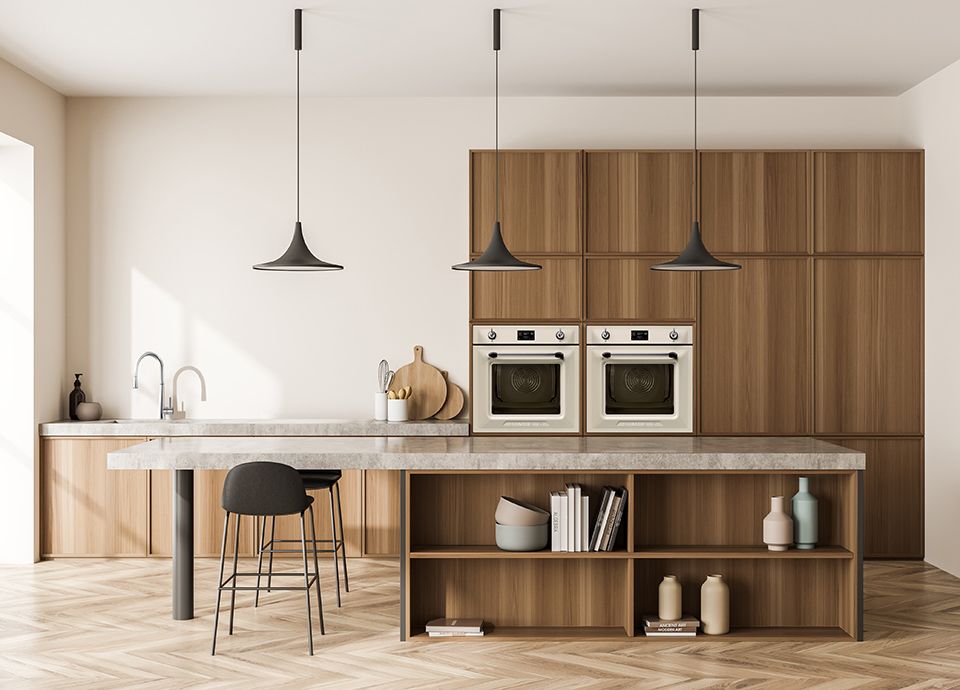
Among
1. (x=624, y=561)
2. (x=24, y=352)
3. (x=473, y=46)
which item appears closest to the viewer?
(x=624, y=561)

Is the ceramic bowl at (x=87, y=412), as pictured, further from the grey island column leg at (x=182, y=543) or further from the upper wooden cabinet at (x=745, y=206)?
the upper wooden cabinet at (x=745, y=206)

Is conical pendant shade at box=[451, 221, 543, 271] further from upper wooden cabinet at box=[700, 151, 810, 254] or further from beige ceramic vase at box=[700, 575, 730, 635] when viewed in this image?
upper wooden cabinet at box=[700, 151, 810, 254]

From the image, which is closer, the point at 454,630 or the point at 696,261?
the point at 454,630

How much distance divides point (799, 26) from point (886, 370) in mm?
2213

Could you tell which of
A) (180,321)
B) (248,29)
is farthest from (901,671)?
(180,321)

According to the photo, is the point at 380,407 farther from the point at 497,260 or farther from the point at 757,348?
the point at 757,348

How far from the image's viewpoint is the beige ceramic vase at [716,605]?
434 cm

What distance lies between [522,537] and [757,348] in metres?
2.41

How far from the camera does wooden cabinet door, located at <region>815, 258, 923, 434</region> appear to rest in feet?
19.7

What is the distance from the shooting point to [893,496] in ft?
19.8

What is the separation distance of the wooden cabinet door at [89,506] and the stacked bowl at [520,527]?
2.73 meters

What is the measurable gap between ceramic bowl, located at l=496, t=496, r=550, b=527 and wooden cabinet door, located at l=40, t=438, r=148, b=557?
107 inches

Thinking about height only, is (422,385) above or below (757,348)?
below

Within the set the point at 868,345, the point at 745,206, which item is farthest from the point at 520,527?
the point at 868,345
